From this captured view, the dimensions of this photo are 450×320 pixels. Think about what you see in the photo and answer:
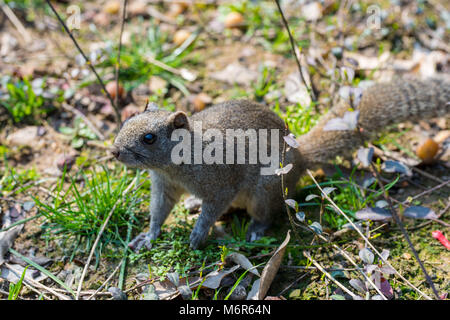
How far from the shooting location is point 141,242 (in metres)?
3.74

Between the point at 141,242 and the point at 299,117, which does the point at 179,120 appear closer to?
the point at 141,242

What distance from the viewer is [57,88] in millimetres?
5250

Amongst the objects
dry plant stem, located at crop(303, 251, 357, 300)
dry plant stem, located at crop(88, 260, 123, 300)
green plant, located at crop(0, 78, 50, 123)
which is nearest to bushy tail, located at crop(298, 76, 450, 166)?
dry plant stem, located at crop(303, 251, 357, 300)

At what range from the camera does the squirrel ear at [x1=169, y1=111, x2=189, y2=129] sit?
11.3 ft

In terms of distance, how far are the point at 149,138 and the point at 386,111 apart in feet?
6.69

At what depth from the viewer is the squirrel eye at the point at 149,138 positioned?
340 cm

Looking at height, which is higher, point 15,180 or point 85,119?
point 85,119

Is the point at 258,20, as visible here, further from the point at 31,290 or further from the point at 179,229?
the point at 31,290

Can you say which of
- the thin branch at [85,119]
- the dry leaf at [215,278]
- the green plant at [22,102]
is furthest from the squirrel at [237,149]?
the green plant at [22,102]

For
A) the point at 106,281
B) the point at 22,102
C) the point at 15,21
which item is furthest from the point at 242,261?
the point at 15,21

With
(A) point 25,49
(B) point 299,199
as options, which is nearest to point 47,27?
(A) point 25,49

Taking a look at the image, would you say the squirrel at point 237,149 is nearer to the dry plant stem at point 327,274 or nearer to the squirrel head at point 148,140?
the squirrel head at point 148,140

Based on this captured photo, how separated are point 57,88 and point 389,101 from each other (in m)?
3.57

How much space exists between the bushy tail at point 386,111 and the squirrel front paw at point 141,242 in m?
1.48
